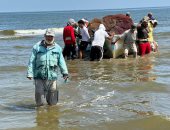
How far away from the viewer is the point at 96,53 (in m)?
15.6

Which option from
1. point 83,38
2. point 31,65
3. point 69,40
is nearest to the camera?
point 31,65

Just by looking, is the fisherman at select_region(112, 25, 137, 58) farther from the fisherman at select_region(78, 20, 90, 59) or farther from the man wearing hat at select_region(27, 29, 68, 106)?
the man wearing hat at select_region(27, 29, 68, 106)

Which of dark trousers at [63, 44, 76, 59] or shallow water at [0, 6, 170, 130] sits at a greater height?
dark trousers at [63, 44, 76, 59]

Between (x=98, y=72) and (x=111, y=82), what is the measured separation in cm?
194

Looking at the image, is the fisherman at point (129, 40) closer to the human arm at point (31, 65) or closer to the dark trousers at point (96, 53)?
the dark trousers at point (96, 53)

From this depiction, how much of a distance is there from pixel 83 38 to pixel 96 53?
0.83 metres

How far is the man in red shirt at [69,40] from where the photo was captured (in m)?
15.2

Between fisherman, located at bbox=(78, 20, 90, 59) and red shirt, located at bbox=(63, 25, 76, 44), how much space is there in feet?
1.62

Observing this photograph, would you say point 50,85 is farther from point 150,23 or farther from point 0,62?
point 150,23

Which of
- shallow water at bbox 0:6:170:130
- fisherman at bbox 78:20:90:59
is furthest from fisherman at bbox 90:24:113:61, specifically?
shallow water at bbox 0:6:170:130

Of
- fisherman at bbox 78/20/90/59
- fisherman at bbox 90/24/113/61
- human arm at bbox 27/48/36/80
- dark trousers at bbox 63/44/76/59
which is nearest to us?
human arm at bbox 27/48/36/80

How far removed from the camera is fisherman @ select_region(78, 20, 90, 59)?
1570 centimetres

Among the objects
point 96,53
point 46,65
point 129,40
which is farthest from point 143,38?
point 46,65

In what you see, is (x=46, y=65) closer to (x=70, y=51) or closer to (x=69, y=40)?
(x=69, y=40)
